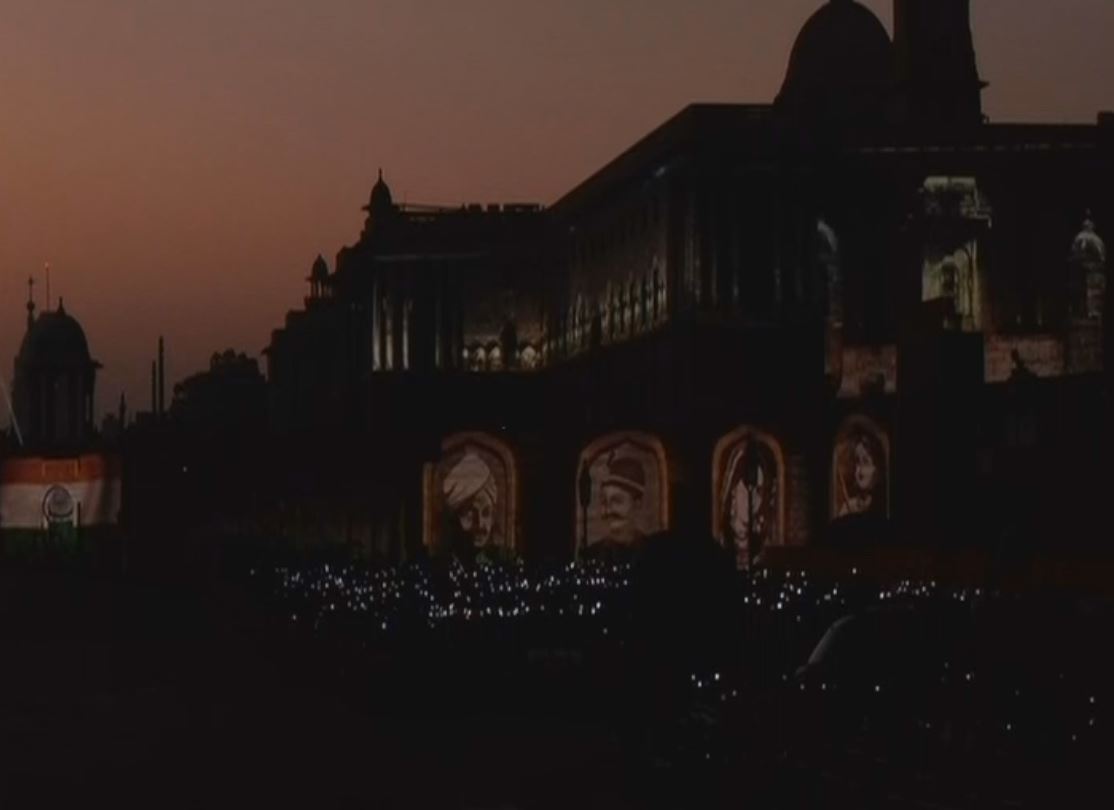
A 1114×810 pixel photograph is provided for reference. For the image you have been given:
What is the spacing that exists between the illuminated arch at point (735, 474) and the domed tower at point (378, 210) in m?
48.7

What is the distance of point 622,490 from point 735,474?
5.19 metres

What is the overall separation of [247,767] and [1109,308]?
48.4m

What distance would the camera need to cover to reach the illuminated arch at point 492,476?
90.2 meters

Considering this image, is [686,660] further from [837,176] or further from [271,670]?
[837,176]

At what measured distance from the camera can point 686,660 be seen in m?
20.3

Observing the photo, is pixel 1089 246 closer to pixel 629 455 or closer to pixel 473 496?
pixel 629 455

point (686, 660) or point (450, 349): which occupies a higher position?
point (450, 349)

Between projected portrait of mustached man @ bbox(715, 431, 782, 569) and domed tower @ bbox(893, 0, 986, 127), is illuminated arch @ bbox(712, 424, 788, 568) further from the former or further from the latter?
domed tower @ bbox(893, 0, 986, 127)

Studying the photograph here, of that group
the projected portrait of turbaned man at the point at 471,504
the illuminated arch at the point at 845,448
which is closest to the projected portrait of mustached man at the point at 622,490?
the illuminated arch at the point at 845,448

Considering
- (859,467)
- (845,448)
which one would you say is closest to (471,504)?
(845,448)

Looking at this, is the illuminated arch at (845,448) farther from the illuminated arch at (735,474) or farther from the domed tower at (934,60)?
the domed tower at (934,60)

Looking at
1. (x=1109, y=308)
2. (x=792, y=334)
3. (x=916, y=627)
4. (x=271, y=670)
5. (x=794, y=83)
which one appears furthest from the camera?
(x=794, y=83)

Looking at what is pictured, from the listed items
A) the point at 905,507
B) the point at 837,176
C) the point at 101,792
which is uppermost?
the point at 837,176

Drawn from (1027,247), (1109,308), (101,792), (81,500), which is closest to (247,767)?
(101,792)
